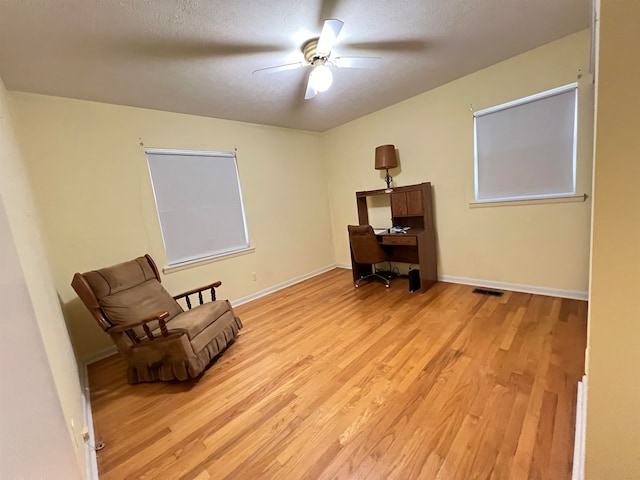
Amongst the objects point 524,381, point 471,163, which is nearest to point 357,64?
point 471,163

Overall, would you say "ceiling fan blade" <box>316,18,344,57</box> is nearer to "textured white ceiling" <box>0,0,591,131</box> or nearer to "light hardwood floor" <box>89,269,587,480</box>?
"textured white ceiling" <box>0,0,591,131</box>

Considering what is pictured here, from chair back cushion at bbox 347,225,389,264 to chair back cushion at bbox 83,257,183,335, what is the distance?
2.29 meters

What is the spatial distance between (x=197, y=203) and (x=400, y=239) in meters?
2.68

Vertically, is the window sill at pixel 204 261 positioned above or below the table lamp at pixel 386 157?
below

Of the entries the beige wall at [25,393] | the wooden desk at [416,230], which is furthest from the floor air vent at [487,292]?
the beige wall at [25,393]

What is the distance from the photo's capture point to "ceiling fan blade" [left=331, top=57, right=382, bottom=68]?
2.21 metres

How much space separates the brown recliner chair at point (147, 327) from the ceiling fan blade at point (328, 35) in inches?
90.7

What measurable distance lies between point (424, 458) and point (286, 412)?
2.76 ft

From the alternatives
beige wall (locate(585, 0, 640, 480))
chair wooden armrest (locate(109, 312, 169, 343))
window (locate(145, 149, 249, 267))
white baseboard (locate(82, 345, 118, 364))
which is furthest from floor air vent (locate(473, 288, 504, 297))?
white baseboard (locate(82, 345, 118, 364))

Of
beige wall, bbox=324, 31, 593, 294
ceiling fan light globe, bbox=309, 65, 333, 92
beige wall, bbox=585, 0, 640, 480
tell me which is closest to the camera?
beige wall, bbox=585, 0, 640, 480

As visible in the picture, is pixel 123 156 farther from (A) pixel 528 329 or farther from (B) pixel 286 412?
(A) pixel 528 329

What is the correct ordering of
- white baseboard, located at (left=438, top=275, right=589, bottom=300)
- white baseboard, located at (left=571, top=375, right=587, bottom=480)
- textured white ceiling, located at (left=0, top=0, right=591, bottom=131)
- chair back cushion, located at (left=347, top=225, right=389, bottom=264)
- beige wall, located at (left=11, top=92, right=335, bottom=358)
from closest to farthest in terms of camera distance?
white baseboard, located at (left=571, top=375, right=587, bottom=480)
textured white ceiling, located at (left=0, top=0, right=591, bottom=131)
beige wall, located at (left=11, top=92, right=335, bottom=358)
white baseboard, located at (left=438, top=275, right=589, bottom=300)
chair back cushion, located at (left=347, top=225, right=389, bottom=264)

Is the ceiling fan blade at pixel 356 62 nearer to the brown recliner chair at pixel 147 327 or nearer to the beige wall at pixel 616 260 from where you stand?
the beige wall at pixel 616 260

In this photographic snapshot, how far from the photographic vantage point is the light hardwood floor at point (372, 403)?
1.33 m
